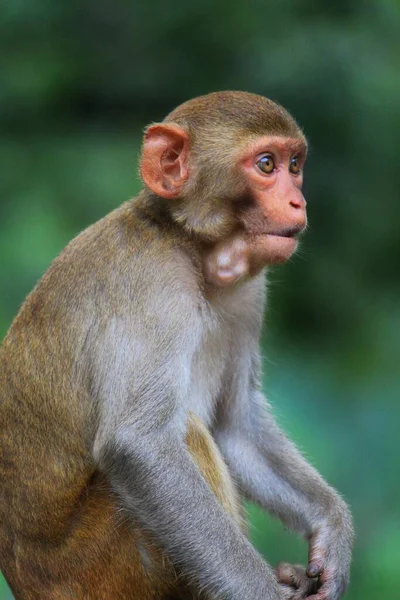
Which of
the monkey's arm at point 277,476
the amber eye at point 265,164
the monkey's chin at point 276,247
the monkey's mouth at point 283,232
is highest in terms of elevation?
the amber eye at point 265,164

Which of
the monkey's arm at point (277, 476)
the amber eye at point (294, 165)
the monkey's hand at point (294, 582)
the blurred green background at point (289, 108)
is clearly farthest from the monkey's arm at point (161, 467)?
the blurred green background at point (289, 108)

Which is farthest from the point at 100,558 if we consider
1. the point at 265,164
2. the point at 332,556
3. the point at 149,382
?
the point at 265,164

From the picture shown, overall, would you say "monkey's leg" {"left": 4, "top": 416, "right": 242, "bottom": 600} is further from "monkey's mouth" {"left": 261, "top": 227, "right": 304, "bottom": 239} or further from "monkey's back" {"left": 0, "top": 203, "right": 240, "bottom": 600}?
"monkey's mouth" {"left": 261, "top": 227, "right": 304, "bottom": 239}

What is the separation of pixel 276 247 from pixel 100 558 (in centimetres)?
194

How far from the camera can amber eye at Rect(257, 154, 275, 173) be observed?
709 centimetres

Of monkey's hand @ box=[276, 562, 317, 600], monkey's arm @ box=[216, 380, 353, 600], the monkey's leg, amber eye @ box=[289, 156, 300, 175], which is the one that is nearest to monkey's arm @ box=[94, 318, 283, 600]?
the monkey's leg

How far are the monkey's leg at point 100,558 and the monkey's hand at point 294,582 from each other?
563 mm

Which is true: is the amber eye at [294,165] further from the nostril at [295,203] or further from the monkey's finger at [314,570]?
the monkey's finger at [314,570]

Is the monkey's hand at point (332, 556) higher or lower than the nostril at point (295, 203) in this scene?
lower

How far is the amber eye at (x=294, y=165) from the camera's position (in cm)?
727

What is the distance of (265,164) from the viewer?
7.10m

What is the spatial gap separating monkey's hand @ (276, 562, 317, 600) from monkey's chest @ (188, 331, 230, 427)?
3.27 ft

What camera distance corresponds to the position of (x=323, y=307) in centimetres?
1350

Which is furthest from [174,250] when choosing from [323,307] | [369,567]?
[323,307]
